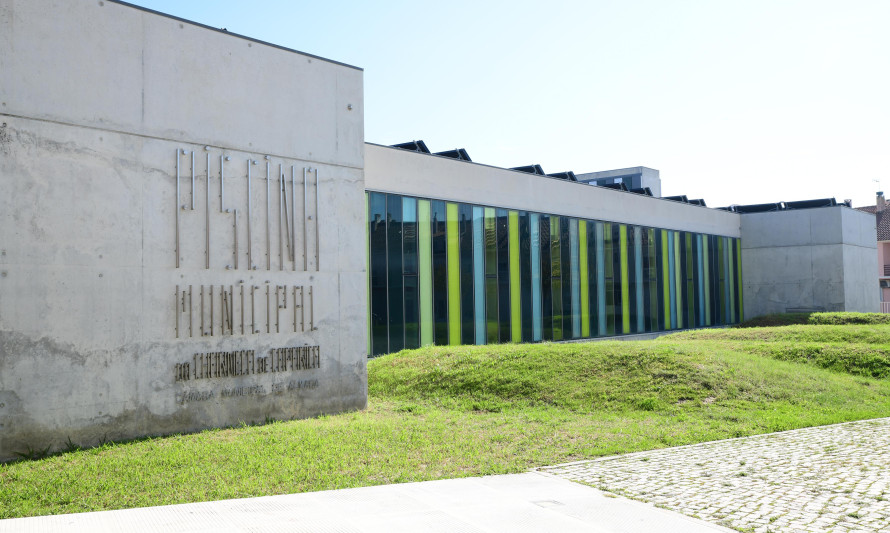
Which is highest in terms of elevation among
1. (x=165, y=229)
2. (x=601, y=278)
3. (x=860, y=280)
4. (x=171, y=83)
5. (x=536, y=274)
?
(x=171, y=83)

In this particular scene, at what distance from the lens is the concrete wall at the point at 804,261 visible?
38.0 m

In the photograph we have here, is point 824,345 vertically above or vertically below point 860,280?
below

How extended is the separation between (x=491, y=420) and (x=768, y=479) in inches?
208

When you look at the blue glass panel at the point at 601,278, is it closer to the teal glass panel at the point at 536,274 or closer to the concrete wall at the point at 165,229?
the teal glass panel at the point at 536,274

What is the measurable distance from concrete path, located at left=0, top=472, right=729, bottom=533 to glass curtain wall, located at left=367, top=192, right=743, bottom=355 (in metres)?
12.9

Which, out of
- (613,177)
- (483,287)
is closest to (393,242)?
(483,287)

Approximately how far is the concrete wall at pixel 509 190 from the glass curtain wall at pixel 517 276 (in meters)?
0.35

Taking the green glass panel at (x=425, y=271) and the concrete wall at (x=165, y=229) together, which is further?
the green glass panel at (x=425, y=271)

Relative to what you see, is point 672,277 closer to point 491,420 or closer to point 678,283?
point 678,283

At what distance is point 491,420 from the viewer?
12.5 m

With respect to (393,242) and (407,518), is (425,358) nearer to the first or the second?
(393,242)

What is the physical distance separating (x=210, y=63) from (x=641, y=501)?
31.6ft

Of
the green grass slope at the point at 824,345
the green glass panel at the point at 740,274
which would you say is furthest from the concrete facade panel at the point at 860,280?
the green grass slope at the point at 824,345

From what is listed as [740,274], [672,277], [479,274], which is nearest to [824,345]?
[479,274]
